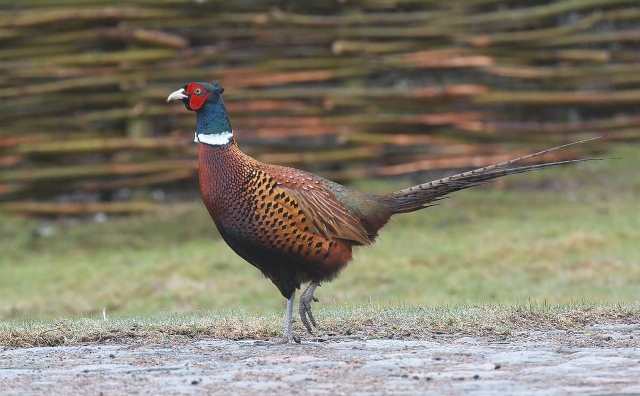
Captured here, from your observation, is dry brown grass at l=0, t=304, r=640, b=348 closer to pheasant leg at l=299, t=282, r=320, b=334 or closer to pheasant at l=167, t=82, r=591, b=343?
pheasant leg at l=299, t=282, r=320, b=334

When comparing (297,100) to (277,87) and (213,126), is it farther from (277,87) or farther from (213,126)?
(213,126)

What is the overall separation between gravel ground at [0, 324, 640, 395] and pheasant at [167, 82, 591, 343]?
365 millimetres

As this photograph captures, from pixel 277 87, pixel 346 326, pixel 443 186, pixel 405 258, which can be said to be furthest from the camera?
pixel 277 87

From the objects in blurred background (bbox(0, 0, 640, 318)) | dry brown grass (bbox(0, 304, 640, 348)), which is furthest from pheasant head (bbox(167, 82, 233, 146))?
blurred background (bbox(0, 0, 640, 318))

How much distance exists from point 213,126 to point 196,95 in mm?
174

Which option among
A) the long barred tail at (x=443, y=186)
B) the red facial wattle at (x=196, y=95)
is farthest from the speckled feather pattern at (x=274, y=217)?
the long barred tail at (x=443, y=186)

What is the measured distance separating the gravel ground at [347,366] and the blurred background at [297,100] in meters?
5.71

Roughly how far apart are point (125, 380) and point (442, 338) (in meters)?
1.64

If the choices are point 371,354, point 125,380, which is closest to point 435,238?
point 371,354

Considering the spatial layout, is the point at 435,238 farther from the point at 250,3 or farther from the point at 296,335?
the point at 296,335

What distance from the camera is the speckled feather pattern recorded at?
603 cm

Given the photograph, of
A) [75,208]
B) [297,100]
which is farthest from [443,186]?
[75,208]

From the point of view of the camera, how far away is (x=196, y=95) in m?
6.27

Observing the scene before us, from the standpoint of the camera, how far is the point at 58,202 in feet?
41.0
